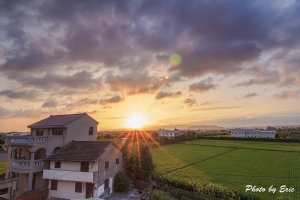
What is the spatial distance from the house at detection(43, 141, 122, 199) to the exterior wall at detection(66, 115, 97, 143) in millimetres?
3088

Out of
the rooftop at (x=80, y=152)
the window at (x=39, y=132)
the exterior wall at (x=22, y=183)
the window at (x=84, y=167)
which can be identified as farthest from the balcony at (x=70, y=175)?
the window at (x=39, y=132)

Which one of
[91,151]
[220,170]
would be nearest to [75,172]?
[91,151]

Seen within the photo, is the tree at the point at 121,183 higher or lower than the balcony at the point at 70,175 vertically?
lower

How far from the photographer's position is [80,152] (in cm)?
2391

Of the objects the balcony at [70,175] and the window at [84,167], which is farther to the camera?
the window at [84,167]

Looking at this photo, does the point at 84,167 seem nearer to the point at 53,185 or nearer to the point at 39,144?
the point at 53,185

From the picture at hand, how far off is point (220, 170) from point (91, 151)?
24.4m

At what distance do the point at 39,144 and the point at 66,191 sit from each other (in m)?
6.30

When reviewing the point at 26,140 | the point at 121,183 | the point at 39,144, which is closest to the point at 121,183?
the point at 121,183

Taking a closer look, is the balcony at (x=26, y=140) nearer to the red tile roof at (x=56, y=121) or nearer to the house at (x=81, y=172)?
the house at (x=81, y=172)

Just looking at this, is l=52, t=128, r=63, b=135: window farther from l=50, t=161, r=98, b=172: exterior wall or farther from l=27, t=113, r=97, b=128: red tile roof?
l=50, t=161, r=98, b=172: exterior wall

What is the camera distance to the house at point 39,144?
74.7 feet

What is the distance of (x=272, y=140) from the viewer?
8862cm

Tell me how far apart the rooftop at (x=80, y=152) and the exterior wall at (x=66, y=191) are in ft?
8.94
